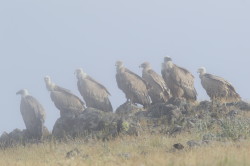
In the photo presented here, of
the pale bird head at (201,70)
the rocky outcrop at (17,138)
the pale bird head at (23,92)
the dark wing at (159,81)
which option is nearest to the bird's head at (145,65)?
the dark wing at (159,81)

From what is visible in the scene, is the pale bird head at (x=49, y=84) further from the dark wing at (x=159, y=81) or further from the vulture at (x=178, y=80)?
the vulture at (x=178, y=80)

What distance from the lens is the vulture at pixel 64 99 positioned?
1017 inches

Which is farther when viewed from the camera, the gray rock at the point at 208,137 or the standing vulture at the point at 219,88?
the standing vulture at the point at 219,88

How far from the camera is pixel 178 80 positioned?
2352cm

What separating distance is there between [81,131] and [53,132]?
1.70m

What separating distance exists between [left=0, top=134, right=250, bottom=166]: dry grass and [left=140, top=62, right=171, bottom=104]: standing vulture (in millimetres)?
7278

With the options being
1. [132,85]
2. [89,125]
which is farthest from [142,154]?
[132,85]

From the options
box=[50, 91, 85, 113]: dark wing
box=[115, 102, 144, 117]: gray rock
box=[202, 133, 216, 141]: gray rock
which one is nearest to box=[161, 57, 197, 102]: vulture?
box=[115, 102, 144, 117]: gray rock

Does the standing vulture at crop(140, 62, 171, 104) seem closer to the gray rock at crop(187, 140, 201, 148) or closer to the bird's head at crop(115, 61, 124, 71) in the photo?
the bird's head at crop(115, 61, 124, 71)

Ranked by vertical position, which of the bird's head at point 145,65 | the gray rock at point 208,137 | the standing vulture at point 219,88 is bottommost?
the gray rock at point 208,137

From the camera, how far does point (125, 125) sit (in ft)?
60.7

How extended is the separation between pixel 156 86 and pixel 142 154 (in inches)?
492

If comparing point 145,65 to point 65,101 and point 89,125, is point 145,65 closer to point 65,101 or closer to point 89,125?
point 65,101

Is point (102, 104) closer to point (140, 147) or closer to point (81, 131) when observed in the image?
point (81, 131)
